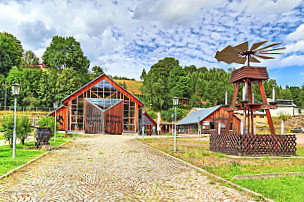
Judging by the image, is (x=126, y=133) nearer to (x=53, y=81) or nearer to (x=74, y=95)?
(x=74, y=95)

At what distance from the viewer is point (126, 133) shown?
35.5 m

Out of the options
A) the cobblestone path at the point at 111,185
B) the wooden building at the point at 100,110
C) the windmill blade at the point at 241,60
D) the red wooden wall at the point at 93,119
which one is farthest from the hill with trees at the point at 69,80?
the cobblestone path at the point at 111,185

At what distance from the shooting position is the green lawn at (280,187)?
5.04 meters

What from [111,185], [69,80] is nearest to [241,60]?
[111,185]

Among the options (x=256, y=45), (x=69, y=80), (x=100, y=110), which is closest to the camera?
(x=256, y=45)

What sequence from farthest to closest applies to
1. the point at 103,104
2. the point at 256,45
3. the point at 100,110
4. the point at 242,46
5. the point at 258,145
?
the point at 103,104 < the point at 100,110 < the point at 242,46 < the point at 256,45 < the point at 258,145

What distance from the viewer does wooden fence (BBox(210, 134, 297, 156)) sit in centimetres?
1123

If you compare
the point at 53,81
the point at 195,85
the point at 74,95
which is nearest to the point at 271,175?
the point at 74,95

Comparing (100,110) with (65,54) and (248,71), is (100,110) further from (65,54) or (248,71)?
(65,54)

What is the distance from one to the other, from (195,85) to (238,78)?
67551 mm

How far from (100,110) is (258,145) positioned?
2575 cm

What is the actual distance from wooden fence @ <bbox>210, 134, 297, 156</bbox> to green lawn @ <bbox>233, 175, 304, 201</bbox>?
4375 millimetres

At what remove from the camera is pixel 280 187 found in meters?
5.70

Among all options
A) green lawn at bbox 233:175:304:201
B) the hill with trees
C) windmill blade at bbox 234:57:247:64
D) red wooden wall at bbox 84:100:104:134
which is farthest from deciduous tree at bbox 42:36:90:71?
green lawn at bbox 233:175:304:201
